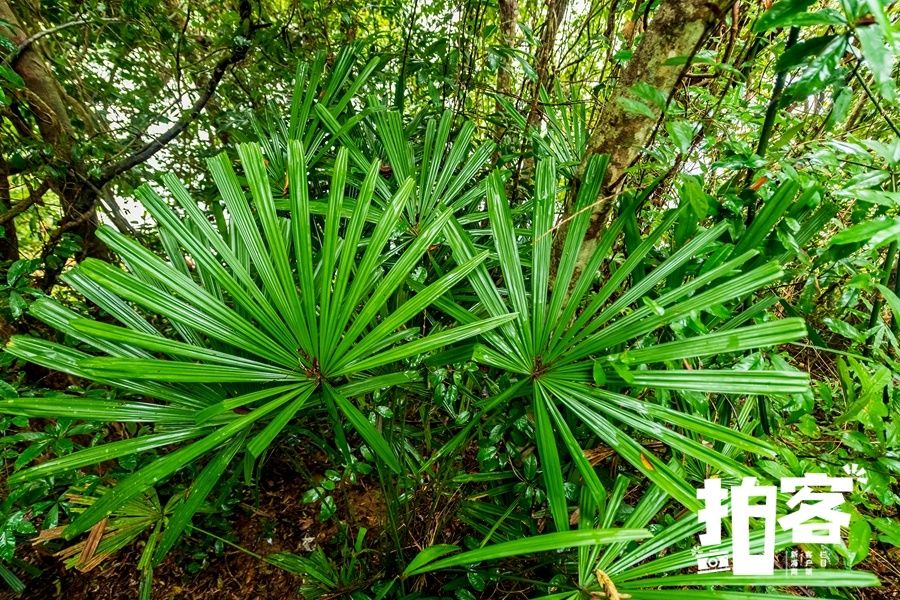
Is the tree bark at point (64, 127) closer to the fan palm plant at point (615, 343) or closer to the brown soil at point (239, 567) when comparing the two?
the brown soil at point (239, 567)

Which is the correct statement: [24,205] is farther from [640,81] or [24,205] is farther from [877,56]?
[877,56]

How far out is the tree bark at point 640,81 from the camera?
0.66 m

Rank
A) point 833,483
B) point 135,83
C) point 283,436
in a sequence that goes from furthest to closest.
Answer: point 135,83 → point 283,436 → point 833,483

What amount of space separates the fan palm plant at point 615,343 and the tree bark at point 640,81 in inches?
1.6

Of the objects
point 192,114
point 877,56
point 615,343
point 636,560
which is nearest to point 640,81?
point 877,56

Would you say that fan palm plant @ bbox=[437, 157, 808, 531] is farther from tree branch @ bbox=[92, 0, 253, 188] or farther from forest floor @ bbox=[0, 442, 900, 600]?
tree branch @ bbox=[92, 0, 253, 188]

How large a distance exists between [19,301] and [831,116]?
1733mm

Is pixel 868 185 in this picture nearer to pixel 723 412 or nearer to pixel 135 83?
pixel 723 412

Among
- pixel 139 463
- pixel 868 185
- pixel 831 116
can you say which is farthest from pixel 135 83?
pixel 868 185

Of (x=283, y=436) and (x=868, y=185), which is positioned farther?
(x=283, y=436)

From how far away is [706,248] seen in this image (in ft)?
2.42

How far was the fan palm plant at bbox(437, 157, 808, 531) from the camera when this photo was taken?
598mm

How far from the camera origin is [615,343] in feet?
2.26

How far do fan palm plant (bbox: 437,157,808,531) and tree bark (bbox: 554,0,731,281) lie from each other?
0.13 feet
